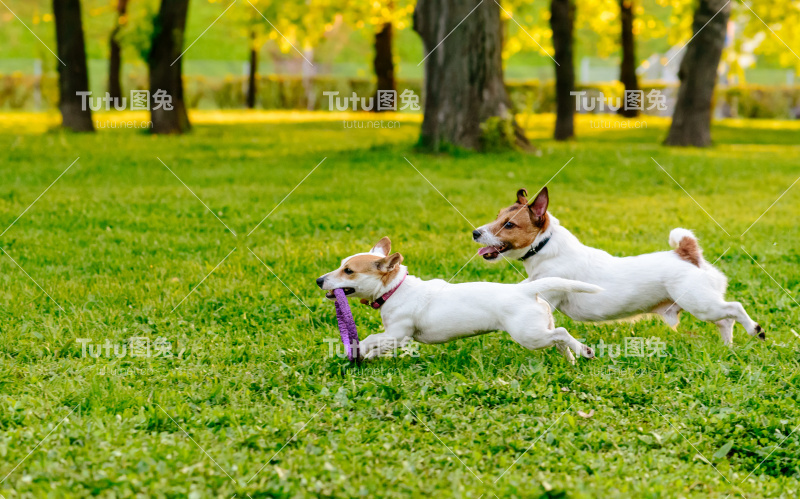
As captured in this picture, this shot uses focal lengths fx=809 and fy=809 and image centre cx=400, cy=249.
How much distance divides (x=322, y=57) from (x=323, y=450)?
4421cm

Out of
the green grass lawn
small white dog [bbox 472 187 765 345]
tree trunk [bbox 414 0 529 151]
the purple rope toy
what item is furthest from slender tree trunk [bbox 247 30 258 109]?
the purple rope toy

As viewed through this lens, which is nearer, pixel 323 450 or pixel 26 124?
pixel 323 450

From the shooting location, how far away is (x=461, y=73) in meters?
12.4

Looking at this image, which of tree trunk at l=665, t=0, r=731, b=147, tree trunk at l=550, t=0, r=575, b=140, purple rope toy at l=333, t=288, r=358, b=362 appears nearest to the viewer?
purple rope toy at l=333, t=288, r=358, b=362

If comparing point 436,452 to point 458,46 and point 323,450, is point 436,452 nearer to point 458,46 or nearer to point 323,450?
point 323,450

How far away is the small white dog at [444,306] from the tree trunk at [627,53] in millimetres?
23703

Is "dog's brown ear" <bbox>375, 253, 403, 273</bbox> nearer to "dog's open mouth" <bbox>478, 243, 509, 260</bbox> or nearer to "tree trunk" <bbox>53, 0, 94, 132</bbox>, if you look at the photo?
"dog's open mouth" <bbox>478, 243, 509, 260</bbox>

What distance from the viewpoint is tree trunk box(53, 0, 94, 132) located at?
15844 millimetres

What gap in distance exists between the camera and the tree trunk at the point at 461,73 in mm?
12289

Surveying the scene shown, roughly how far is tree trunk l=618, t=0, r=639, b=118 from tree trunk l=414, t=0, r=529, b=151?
15473mm

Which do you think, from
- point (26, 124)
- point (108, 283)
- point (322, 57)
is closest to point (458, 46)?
point (108, 283)

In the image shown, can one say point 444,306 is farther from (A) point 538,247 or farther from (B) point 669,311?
(B) point 669,311

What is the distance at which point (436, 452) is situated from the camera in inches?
143

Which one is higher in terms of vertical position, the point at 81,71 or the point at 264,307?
the point at 81,71
